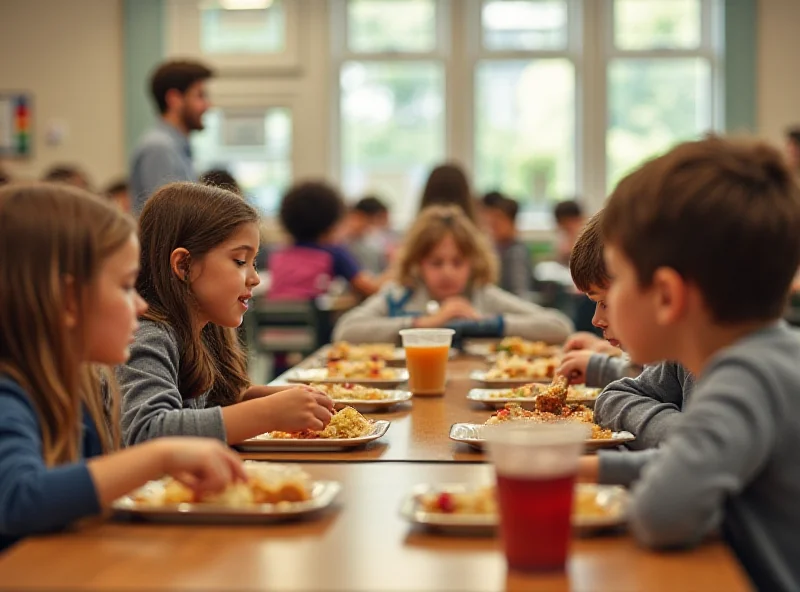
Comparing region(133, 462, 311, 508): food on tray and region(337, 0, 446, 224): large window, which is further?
region(337, 0, 446, 224): large window

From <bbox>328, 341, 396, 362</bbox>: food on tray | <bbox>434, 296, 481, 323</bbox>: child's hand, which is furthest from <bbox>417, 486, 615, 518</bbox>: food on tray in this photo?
<bbox>434, 296, 481, 323</bbox>: child's hand

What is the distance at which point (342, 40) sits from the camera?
27.1ft

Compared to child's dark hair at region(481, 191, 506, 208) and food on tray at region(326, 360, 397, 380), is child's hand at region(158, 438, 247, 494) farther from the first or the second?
child's dark hair at region(481, 191, 506, 208)

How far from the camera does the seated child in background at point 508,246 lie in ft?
Answer: 19.5

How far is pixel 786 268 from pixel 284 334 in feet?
13.2

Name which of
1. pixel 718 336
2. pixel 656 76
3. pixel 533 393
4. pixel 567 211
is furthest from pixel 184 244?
pixel 656 76

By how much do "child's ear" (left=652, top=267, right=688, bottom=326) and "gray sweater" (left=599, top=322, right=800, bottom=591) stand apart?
0.07 meters

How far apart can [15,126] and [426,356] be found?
6930 millimetres

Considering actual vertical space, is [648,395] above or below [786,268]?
below

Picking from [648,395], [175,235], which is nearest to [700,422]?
[648,395]

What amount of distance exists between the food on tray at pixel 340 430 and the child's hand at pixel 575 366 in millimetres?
674

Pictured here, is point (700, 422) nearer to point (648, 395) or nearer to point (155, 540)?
point (155, 540)

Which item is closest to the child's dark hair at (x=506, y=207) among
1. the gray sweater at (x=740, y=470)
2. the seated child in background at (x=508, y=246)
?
the seated child in background at (x=508, y=246)

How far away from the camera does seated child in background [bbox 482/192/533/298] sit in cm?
595
